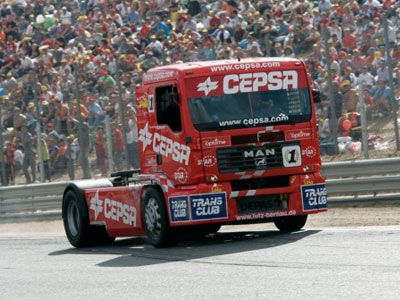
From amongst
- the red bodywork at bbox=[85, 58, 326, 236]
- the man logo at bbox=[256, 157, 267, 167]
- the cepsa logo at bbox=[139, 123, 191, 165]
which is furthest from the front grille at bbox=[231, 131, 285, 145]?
the cepsa logo at bbox=[139, 123, 191, 165]

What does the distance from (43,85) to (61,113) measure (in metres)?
3.27

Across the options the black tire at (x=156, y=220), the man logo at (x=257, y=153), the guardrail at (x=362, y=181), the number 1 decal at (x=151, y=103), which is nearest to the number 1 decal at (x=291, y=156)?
the man logo at (x=257, y=153)

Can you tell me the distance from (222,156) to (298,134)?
1.07m

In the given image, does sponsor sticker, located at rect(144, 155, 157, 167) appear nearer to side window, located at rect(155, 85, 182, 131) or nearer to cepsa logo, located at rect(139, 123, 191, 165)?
cepsa logo, located at rect(139, 123, 191, 165)

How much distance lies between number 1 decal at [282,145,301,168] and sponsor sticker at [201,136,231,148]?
779mm

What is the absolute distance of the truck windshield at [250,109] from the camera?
14141 mm

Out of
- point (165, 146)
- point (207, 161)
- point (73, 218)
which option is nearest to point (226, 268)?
point (207, 161)

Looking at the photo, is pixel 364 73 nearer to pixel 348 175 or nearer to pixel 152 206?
pixel 348 175

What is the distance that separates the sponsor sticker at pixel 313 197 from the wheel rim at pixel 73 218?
3.69 m

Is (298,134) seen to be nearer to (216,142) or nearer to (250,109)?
(250,109)

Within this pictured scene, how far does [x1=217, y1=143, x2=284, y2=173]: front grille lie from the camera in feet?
46.4

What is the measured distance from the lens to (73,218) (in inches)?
659

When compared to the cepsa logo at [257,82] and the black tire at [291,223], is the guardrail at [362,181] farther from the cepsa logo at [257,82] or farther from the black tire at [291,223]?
the cepsa logo at [257,82]

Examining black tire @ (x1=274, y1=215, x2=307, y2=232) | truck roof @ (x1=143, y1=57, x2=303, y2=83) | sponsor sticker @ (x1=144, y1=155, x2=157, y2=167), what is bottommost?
black tire @ (x1=274, y1=215, x2=307, y2=232)
